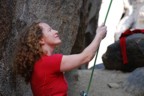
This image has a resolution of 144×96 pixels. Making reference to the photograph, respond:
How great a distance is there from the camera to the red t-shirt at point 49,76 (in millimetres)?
2125

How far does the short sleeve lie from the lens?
83.2 inches

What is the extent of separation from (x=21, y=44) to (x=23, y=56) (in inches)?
3.6

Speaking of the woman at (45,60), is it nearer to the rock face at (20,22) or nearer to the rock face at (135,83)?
the rock face at (20,22)

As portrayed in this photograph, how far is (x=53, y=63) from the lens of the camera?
2.12 metres

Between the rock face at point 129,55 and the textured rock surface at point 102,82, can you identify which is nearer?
the textured rock surface at point 102,82

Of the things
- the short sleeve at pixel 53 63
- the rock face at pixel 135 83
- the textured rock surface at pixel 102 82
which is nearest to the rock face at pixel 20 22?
the short sleeve at pixel 53 63

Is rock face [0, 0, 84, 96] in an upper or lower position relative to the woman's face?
lower

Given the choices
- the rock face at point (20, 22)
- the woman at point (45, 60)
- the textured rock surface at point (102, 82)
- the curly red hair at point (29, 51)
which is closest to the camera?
the woman at point (45, 60)

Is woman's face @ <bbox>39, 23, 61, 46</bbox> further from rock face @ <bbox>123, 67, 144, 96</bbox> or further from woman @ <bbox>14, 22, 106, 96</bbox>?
rock face @ <bbox>123, 67, 144, 96</bbox>

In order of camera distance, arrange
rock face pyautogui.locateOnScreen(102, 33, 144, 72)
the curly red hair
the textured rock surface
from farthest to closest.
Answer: rock face pyautogui.locateOnScreen(102, 33, 144, 72)
the textured rock surface
the curly red hair

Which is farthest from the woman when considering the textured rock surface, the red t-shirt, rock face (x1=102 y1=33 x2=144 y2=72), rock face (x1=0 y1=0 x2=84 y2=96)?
rock face (x1=102 y1=33 x2=144 y2=72)

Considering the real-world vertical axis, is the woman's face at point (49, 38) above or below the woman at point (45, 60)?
above

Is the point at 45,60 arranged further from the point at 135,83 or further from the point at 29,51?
the point at 135,83

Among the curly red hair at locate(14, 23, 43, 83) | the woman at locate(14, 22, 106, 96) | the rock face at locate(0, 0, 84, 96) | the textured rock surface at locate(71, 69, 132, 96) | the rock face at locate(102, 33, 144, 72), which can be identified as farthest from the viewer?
the rock face at locate(102, 33, 144, 72)
